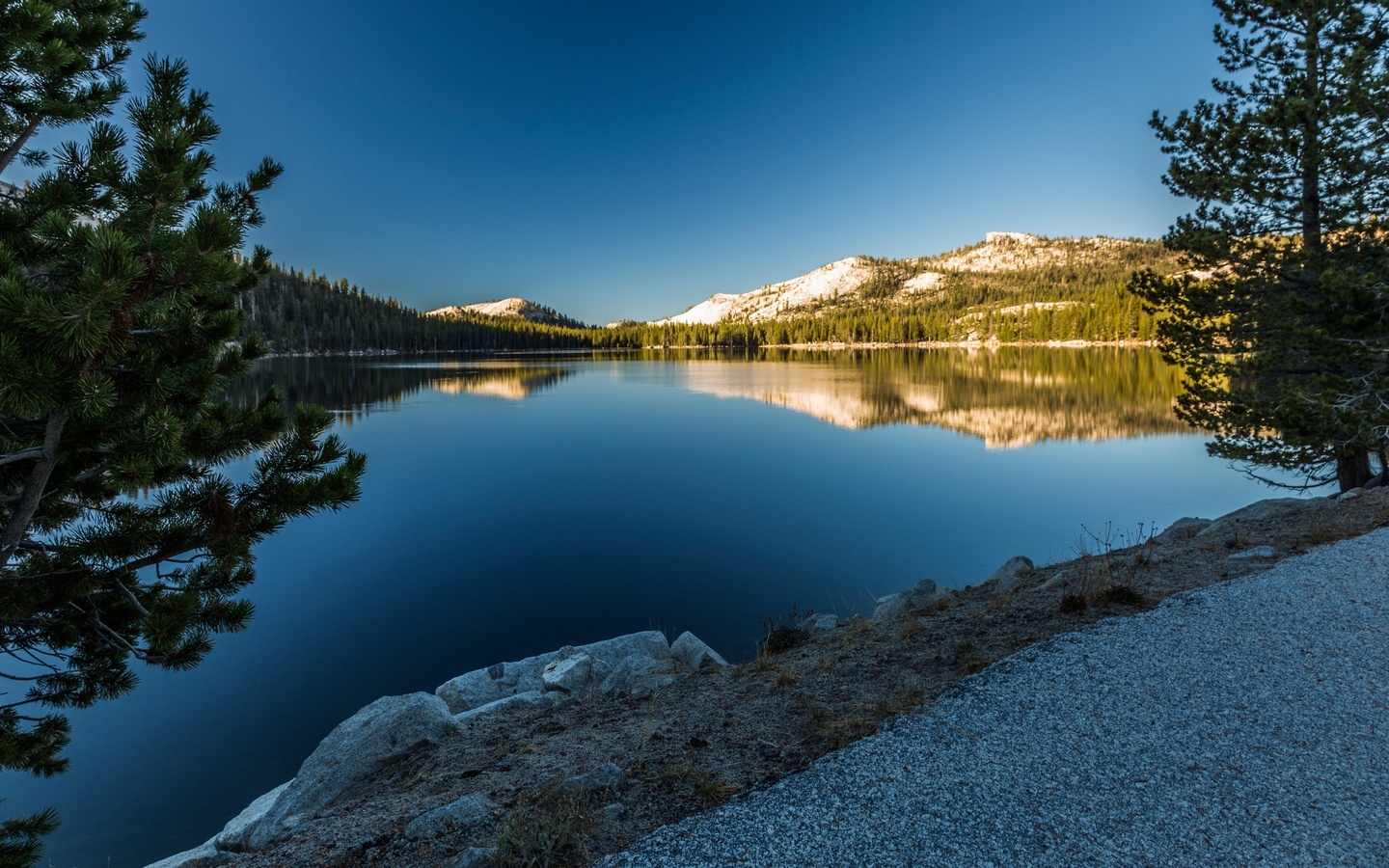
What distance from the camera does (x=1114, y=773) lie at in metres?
4.12

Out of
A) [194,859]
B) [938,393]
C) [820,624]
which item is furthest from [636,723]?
[938,393]

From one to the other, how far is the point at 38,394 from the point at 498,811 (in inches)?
148

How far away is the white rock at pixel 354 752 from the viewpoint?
5.76 m

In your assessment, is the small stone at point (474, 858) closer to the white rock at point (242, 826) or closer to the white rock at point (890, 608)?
the white rock at point (242, 826)

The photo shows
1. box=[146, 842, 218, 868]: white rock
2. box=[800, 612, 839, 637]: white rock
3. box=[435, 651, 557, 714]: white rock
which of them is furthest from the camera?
box=[800, 612, 839, 637]: white rock

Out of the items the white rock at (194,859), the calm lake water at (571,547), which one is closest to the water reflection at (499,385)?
the calm lake water at (571,547)

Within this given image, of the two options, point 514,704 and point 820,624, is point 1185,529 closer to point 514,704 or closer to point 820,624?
point 820,624

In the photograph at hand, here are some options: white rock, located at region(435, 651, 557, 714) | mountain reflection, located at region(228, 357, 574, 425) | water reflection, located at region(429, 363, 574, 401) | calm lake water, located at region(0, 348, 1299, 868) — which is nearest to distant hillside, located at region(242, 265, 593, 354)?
mountain reflection, located at region(228, 357, 574, 425)

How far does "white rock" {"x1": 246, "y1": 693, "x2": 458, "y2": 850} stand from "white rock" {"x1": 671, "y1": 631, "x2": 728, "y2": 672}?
10.8 ft

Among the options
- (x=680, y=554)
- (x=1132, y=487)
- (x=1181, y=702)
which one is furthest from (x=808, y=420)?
(x=1181, y=702)

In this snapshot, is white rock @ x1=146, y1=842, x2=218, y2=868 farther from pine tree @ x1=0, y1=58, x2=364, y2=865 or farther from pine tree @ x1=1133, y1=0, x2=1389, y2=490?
pine tree @ x1=1133, y1=0, x2=1389, y2=490

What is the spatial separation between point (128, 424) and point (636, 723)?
4.92m

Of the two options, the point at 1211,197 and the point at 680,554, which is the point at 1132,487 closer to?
the point at 1211,197

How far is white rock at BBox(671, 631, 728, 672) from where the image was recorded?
27.4 ft
